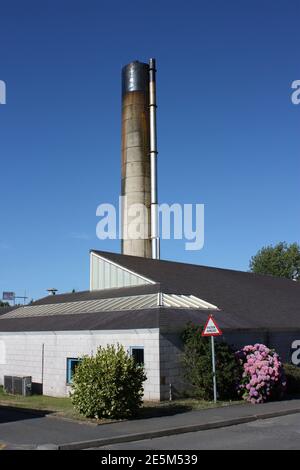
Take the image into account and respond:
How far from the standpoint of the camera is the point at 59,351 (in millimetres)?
23359

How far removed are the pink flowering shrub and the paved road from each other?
4.04 m

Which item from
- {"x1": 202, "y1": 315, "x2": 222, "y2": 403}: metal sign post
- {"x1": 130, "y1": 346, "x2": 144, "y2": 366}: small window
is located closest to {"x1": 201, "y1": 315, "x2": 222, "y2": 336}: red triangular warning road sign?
{"x1": 202, "y1": 315, "x2": 222, "y2": 403}: metal sign post

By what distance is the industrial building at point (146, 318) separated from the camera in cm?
1916

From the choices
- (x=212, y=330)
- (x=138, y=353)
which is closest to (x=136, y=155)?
(x=138, y=353)

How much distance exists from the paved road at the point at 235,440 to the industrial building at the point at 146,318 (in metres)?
5.59

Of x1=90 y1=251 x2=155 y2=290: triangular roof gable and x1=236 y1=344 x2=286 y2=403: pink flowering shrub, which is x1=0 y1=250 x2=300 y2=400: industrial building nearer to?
x1=90 y1=251 x2=155 y2=290: triangular roof gable

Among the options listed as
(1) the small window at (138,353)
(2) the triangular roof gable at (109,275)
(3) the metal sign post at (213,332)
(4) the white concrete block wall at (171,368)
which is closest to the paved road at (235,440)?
(3) the metal sign post at (213,332)

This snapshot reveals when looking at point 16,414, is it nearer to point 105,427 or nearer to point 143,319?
point 105,427

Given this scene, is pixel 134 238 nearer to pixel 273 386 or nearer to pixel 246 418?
pixel 273 386

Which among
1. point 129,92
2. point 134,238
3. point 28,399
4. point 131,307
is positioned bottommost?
point 28,399

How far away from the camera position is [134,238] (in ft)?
128

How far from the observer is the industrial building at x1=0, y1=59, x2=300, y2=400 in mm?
19156
